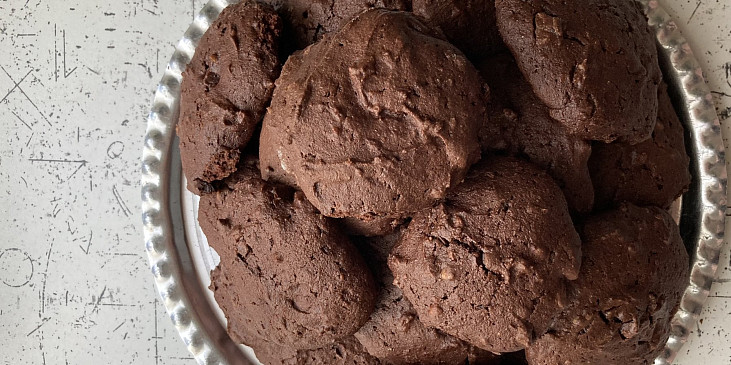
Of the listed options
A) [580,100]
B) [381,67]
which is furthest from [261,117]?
[580,100]

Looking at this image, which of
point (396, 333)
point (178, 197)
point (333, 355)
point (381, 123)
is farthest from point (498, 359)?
point (178, 197)

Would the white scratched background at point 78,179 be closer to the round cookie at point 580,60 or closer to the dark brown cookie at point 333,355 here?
the dark brown cookie at point 333,355

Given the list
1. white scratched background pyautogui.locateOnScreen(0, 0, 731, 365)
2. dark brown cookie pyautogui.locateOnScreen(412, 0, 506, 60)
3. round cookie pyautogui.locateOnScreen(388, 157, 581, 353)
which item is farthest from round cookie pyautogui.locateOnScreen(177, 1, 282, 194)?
white scratched background pyautogui.locateOnScreen(0, 0, 731, 365)

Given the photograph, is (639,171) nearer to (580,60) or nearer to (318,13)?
(580,60)

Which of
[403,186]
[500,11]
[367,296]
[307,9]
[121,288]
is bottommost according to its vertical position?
[121,288]

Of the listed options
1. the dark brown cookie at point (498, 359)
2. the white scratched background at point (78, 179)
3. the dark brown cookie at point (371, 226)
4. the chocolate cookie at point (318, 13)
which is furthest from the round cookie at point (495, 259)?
the white scratched background at point (78, 179)

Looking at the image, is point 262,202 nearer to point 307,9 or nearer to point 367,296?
point 367,296

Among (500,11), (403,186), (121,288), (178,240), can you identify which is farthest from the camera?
(121,288)
